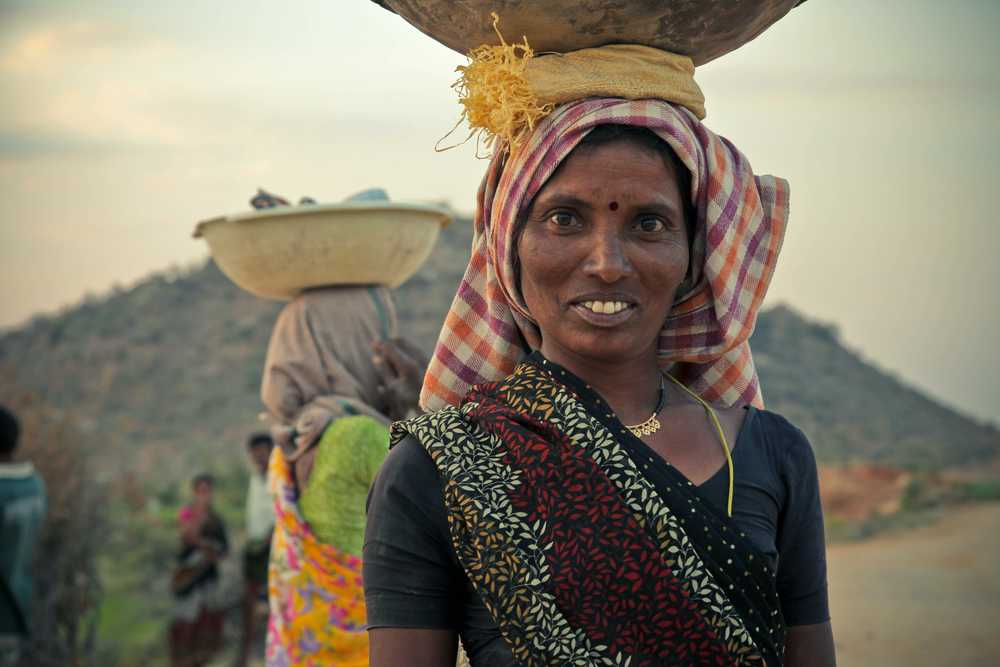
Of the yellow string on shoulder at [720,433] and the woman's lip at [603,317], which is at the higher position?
the woman's lip at [603,317]

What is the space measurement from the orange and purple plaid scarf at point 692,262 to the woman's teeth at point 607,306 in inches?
7.0

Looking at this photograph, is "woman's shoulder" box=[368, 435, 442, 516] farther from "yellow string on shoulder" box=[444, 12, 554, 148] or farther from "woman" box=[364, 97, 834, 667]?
"yellow string on shoulder" box=[444, 12, 554, 148]

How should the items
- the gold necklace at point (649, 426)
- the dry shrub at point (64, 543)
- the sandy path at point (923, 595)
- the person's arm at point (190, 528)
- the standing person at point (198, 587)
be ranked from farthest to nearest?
the person's arm at point (190, 528)
the sandy path at point (923, 595)
the standing person at point (198, 587)
the dry shrub at point (64, 543)
the gold necklace at point (649, 426)

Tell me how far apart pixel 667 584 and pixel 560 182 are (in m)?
0.71

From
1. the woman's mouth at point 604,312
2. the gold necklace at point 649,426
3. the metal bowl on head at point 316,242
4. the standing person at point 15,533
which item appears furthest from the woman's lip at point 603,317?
the standing person at point 15,533

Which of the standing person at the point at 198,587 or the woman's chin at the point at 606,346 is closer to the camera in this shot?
the woman's chin at the point at 606,346

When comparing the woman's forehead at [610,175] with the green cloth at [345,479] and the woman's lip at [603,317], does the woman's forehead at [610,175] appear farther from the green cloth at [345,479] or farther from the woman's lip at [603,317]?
the green cloth at [345,479]

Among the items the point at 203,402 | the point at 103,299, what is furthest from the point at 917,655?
the point at 103,299

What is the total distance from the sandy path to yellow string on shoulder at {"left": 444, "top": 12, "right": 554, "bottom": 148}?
28.5 ft

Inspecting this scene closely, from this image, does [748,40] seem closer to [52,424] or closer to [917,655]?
[917,655]

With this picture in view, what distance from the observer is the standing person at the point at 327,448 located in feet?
12.9

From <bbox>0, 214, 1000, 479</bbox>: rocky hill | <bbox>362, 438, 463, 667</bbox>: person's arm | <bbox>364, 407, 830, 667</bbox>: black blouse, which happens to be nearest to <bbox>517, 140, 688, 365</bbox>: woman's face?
<bbox>364, 407, 830, 667</bbox>: black blouse

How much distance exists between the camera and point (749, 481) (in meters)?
1.98

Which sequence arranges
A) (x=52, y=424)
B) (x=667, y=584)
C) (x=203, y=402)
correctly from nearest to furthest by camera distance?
1. (x=667, y=584)
2. (x=52, y=424)
3. (x=203, y=402)
